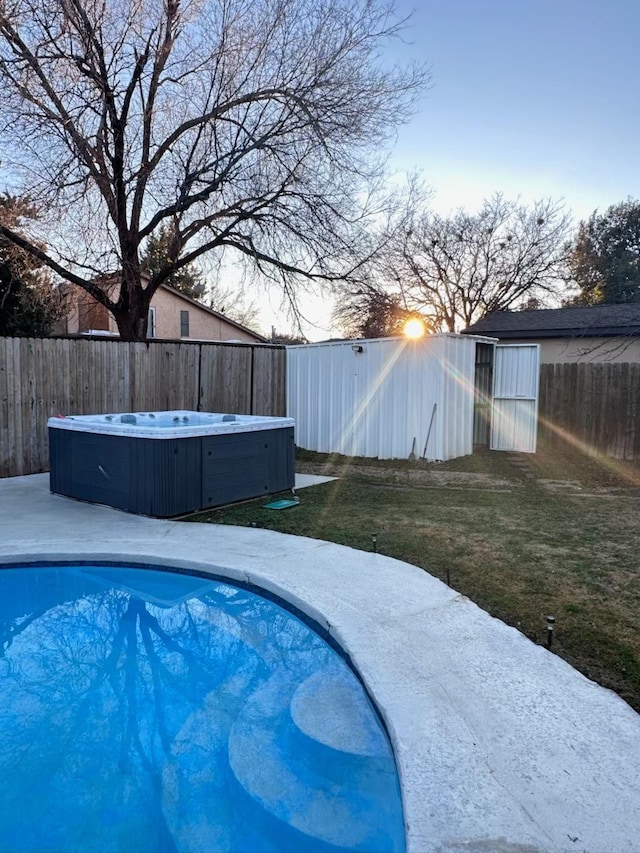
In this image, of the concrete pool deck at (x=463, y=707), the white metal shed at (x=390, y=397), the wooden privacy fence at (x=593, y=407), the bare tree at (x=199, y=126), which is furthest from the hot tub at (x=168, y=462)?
the wooden privacy fence at (x=593, y=407)

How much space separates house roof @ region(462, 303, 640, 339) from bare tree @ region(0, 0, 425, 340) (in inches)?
189

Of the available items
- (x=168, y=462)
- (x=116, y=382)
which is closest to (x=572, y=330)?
(x=116, y=382)

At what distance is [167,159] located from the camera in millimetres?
10008

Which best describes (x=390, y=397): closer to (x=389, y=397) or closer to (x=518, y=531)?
(x=389, y=397)

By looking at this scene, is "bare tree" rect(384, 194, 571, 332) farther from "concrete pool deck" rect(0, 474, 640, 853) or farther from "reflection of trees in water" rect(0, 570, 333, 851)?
"reflection of trees in water" rect(0, 570, 333, 851)

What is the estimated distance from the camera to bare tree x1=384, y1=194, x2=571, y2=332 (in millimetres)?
19625

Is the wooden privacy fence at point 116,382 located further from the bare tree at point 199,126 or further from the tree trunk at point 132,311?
the bare tree at point 199,126

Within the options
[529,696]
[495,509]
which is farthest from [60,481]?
[529,696]

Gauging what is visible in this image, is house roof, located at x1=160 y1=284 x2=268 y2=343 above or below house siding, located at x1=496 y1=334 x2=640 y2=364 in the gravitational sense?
above

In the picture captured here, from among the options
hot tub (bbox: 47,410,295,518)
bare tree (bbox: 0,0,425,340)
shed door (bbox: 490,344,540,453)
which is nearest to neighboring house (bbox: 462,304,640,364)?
shed door (bbox: 490,344,540,453)

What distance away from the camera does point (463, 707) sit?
2410 mm

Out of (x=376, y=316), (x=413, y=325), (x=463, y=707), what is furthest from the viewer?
(x=376, y=316)

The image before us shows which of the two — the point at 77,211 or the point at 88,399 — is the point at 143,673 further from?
the point at 77,211

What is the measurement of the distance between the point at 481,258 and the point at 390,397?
13152 millimetres
